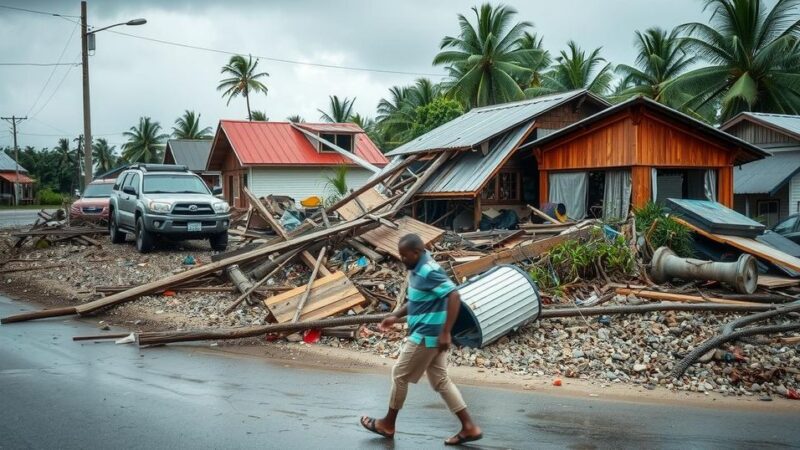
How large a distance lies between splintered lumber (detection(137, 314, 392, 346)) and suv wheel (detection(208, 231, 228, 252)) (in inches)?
330

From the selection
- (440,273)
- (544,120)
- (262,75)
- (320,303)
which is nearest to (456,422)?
(440,273)

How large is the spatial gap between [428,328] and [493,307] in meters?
4.20

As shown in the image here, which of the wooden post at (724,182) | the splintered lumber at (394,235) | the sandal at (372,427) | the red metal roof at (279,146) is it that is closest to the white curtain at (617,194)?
the wooden post at (724,182)

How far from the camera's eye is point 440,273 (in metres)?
5.95

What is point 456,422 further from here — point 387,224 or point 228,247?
point 228,247

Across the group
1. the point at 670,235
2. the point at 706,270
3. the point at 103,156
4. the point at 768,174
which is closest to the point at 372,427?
the point at 706,270

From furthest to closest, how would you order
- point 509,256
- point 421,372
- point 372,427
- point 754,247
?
point 754,247 → point 509,256 → point 372,427 → point 421,372

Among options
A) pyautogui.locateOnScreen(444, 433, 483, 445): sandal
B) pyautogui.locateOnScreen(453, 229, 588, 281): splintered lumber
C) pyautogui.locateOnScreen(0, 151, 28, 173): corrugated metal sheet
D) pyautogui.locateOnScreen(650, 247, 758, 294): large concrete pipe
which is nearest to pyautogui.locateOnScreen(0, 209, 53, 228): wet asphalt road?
pyautogui.locateOnScreen(453, 229, 588, 281): splintered lumber

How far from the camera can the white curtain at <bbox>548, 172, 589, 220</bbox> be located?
19422 millimetres

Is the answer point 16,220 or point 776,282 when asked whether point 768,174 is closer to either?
point 776,282

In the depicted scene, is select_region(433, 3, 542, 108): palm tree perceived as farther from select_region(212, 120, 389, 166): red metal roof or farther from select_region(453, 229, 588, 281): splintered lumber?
select_region(453, 229, 588, 281): splintered lumber

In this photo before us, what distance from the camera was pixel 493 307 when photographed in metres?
9.98

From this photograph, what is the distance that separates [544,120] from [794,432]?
612 inches

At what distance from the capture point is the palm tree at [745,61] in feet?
108
